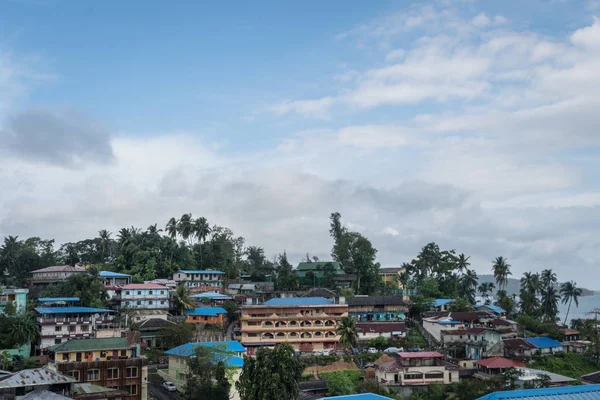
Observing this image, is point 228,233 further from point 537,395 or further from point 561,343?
point 537,395

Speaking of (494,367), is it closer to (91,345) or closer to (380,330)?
(380,330)

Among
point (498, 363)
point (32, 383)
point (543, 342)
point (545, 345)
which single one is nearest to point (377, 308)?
point (543, 342)

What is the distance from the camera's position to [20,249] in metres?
96.4

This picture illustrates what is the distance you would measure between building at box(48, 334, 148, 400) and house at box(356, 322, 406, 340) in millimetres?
35471

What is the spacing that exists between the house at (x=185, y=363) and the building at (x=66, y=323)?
9093 millimetres

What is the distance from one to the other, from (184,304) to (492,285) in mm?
69584

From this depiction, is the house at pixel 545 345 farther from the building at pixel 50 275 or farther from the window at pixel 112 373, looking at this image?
the building at pixel 50 275

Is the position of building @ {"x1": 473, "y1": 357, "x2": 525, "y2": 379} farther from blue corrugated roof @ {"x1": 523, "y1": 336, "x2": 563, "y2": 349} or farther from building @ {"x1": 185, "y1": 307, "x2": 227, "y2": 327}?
building @ {"x1": 185, "y1": 307, "x2": 227, "y2": 327}

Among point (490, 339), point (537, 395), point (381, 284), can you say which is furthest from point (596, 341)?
point (537, 395)

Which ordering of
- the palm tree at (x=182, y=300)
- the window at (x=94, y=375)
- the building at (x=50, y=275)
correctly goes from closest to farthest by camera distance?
the window at (x=94, y=375) < the palm tree at (x=182, y=300) < the building at (x=50, y=275)

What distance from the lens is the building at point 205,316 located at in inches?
3121

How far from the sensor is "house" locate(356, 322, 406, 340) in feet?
255

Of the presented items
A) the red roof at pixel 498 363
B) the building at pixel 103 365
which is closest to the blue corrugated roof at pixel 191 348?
the building at pixel 103 365

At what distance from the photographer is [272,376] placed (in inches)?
1753
